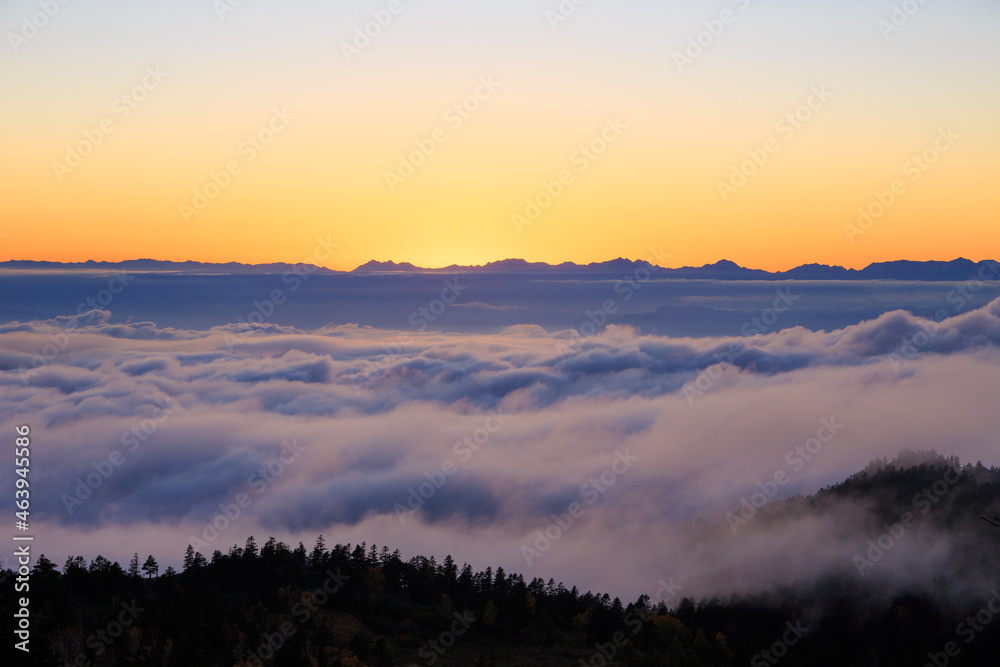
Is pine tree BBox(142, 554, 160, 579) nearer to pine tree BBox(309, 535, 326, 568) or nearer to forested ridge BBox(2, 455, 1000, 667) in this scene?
forested ridge BBox(2, 455, 1000, 667)

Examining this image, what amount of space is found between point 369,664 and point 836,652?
79722 mm

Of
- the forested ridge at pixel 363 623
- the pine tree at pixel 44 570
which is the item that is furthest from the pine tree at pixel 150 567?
the pine tree at pixel 44 570

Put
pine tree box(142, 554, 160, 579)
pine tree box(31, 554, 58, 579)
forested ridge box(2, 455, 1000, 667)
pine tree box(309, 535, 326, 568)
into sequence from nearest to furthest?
forested ridge box(2, 455, 1000, 667), pine tree box(31, 554, 58, 579), pine tree box(142, 554, 160, 579), pine tree box(309, 535, 326, 568)

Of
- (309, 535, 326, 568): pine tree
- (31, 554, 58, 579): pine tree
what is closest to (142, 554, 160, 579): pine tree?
(31, 554, 58, 579): pine tree

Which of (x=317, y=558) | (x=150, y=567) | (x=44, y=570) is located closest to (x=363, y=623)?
(x=317, y=558)

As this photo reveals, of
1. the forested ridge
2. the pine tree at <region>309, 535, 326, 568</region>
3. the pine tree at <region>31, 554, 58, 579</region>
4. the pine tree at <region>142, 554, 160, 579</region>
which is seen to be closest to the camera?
the forested ridge

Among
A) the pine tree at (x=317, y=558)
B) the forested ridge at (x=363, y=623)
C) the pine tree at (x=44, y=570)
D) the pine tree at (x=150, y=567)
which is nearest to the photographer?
the forested ridge at (x=363, y=623)

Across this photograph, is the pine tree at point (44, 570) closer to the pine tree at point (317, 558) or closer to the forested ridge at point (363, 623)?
the forested ridge at point (363, 623)

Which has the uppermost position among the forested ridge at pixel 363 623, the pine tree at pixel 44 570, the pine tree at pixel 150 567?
the pine tree at pixel 44 570

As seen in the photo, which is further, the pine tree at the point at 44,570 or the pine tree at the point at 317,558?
the pine tree at the point at 317,558

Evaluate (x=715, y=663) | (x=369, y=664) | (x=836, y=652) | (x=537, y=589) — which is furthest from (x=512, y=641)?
(x=836, y=652)

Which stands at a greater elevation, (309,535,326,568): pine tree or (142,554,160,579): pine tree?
(142,554,160,579): pine tree

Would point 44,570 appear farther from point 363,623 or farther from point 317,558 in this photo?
point 363,623

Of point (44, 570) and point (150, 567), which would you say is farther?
point (150, 567)
